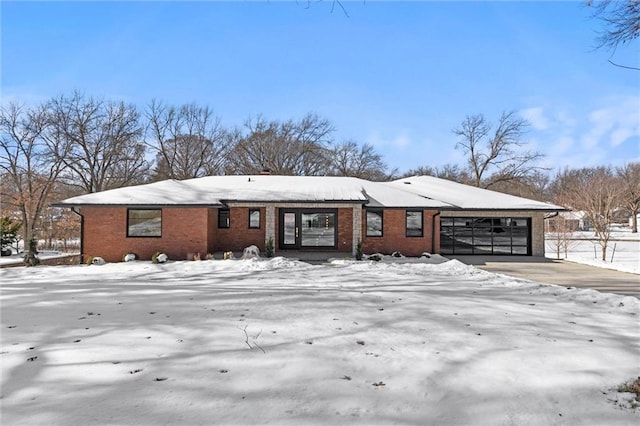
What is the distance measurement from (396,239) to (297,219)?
15.8 feet

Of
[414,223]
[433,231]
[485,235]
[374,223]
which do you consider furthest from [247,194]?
[485,235]

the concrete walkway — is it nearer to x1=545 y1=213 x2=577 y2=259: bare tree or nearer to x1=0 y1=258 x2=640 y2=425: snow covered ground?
x1=545 y1=213 x2=577 y2=259: bare tree

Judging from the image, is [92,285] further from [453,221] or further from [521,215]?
[521,215]

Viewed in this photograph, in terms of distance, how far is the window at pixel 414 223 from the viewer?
17.8 meters

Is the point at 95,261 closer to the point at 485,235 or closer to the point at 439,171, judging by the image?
the point at 485,235

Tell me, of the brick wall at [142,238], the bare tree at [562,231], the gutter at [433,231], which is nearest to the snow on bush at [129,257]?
the brick wall at [142,238]

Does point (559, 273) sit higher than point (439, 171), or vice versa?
point (439, 171)

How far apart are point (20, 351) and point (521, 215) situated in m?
19.9

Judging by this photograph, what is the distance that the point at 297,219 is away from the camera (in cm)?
1747

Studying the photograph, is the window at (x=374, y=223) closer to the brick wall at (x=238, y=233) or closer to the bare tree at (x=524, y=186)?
the brick wall at (x=238, y=233)

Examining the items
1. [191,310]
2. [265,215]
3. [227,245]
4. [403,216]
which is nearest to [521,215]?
[403,216]

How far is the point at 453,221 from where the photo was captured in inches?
742

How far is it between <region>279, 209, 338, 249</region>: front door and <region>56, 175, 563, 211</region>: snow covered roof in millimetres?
922

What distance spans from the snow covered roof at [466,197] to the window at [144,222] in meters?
13.7
